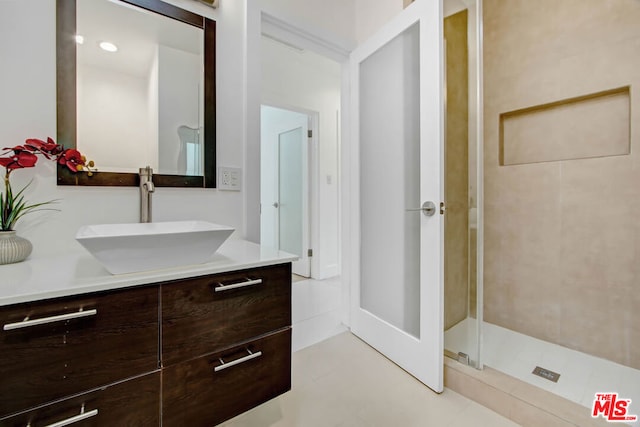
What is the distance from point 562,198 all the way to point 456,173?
89 centimetres

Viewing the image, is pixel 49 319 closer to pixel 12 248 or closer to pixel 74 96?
pixel 12 248

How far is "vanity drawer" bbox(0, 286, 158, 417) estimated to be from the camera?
0.65m

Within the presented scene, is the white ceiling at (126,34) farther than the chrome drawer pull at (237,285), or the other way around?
the white ceiling at (126,34)

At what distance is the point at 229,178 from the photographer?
158 centimetres

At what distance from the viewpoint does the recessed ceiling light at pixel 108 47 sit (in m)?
1.24

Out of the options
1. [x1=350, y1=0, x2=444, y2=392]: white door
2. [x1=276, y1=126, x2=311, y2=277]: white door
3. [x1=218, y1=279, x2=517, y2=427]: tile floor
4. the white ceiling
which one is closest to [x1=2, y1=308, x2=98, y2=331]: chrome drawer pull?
[x1=218, y1=279, x2=517, y2=427]: tile floor

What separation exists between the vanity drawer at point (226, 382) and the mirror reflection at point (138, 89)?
92 centimetres

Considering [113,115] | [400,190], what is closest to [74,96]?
[113,115]

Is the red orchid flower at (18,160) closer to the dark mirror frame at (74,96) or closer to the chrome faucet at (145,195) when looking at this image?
the dark mirror frame at (74,96)

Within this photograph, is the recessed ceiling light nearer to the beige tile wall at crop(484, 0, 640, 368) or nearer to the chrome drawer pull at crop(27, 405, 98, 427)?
the chrome drawer pull at crop(27, 405, 98, 427)

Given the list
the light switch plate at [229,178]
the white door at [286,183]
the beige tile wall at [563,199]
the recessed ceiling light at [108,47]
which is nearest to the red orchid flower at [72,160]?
the recessed ceiling light at [108,47]

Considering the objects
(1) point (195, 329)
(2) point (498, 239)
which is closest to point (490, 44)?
(2) point (498, 239)

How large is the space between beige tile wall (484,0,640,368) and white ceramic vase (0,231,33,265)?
2.66 metres

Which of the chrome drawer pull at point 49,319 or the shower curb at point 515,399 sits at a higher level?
the chrome drawer pull at point 49,319
